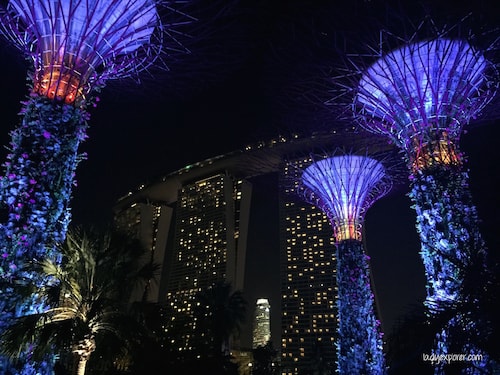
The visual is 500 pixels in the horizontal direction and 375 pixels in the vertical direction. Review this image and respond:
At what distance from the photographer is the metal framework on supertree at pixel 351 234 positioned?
1850cm

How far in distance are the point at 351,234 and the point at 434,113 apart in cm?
889

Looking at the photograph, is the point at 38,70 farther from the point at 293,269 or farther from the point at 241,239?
the point at 293,269

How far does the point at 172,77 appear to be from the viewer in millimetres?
13383

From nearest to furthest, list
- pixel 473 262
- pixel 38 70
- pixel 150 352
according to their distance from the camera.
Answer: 1. pixel 473 262
2. pixel 38 70
3. pixel 150 352

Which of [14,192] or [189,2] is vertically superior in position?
[189,2]

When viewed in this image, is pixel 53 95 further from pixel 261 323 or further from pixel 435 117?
pixel 261 323

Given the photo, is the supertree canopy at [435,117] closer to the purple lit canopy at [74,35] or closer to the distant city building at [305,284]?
the purple lit canopy at [74,35]

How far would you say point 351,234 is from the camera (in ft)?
68.7

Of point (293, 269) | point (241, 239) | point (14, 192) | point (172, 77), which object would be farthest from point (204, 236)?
point (14, 192)

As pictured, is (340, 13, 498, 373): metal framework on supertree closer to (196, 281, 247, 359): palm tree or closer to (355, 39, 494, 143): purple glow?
(355, 39, 494, 143): purple glow

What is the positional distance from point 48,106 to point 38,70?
1202 millimetres

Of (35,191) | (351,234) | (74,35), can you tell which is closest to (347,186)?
(351,234)

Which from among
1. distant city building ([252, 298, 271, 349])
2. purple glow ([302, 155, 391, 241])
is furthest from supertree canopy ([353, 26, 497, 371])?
distant city building ([252, 298, 271, 349])

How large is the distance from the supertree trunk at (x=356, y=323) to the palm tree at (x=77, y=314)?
39.2 feet
